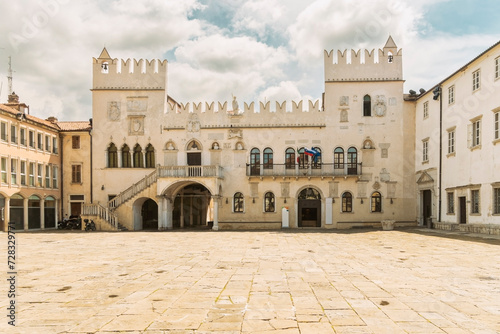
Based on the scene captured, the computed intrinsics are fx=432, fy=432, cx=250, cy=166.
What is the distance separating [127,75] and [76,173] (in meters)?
9.27

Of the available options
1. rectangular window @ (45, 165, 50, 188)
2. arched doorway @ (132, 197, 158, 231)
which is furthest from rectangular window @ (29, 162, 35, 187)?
arched doorway @ (132, 197, 158, 231)

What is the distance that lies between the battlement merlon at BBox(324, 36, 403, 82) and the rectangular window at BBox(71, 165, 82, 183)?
2171 centimetres

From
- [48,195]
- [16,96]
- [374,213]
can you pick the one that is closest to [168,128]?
[48,195]

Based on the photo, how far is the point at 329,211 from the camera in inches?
1321

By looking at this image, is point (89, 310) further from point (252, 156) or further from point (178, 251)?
point (252, 156)

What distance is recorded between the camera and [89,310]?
7699 millimetres

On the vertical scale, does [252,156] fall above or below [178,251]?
above

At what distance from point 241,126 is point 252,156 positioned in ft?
8.39

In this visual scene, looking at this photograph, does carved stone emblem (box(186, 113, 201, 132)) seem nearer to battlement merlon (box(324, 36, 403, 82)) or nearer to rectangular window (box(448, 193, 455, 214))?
battlement merlon (box(324, 36, 403, 82))

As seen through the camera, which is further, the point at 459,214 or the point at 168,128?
the point at 168,128

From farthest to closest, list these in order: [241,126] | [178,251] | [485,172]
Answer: [241,126], [485,172], [178,251]

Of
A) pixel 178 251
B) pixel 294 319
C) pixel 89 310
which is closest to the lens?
pixel 294 319

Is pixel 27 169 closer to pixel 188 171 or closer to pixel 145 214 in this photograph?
pixel 145 214

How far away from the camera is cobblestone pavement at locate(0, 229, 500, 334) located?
6785 mm
